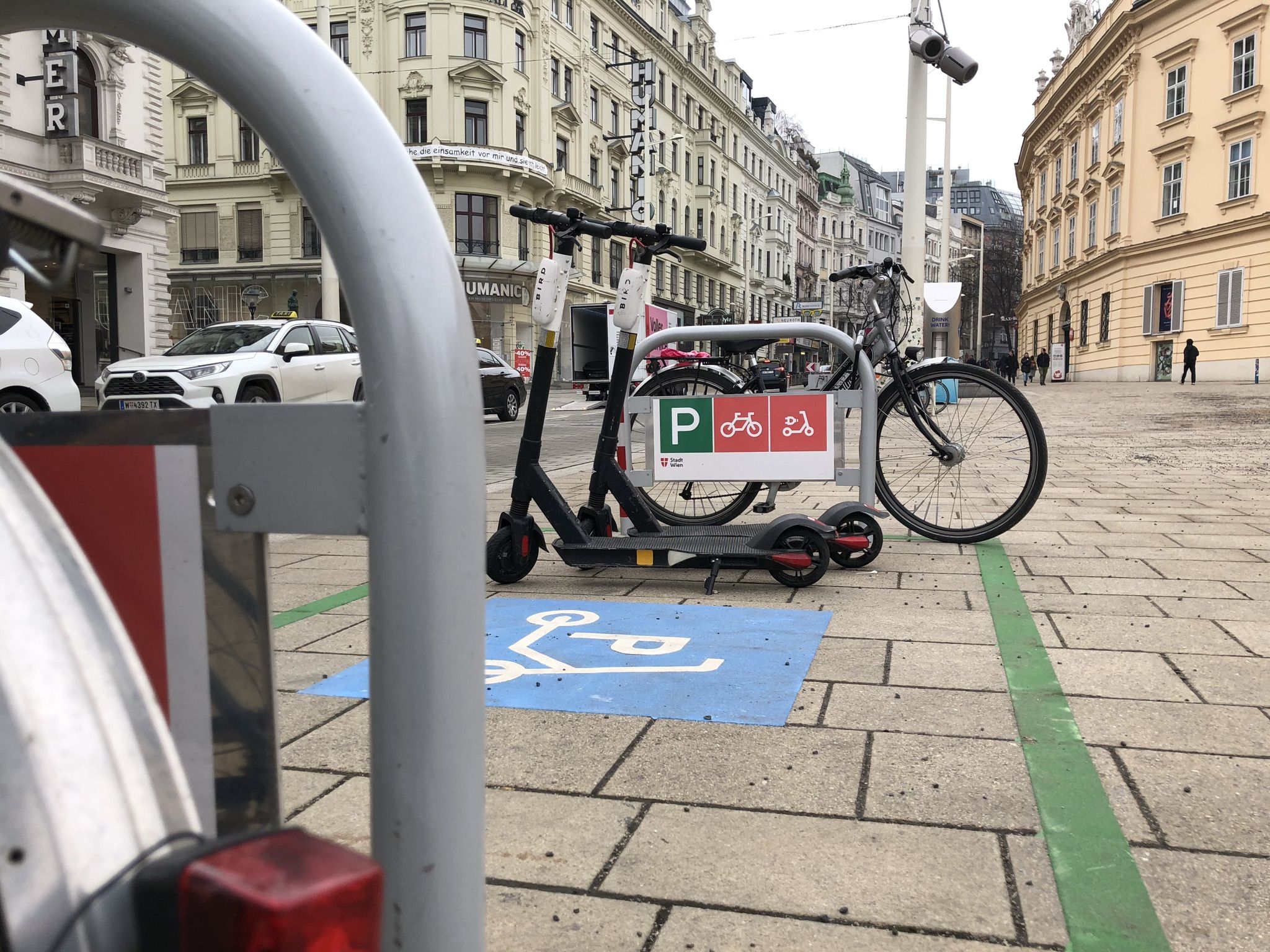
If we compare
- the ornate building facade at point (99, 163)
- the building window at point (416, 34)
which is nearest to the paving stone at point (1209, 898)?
the ornate building facade at point (99, 163)

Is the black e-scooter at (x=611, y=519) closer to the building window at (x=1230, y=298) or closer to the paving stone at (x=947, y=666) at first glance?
the paving stone at (x=947, y=666)

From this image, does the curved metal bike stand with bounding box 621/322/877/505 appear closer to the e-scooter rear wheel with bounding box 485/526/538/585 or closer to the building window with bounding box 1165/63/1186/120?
the e-scooter rear wheel with bounding box 485/526/538/585

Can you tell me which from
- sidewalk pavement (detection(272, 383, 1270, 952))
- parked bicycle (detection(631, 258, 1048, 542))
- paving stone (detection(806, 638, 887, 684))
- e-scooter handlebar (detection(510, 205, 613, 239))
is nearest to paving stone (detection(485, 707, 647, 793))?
sidewalk pavement (detection(272, 383, 1270, 952))

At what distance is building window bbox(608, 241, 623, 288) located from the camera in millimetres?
47938

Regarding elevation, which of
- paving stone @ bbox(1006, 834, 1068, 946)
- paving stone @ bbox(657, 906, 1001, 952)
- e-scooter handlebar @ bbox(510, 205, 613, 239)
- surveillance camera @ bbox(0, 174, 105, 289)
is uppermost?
e-scooter handlebar @ bbox(510, 205, 613, 239)

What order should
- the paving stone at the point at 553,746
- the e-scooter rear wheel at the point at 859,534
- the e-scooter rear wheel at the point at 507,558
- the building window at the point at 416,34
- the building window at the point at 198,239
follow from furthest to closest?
the building window at the point at 198,239 < the building window at the point at 416,34 < the e-scooter rear wheel at the point at 859,534 < the e-scooter rear wheel at the point at 507,558 < the paving stone at the point at 553,746

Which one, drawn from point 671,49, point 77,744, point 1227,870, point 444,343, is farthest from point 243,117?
point 671,49

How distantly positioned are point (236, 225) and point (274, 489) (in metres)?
42.3

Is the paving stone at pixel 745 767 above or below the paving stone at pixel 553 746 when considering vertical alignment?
above

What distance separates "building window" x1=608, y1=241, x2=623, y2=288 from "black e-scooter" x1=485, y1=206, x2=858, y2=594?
43066mm

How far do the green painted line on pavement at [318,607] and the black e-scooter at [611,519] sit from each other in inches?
21.9

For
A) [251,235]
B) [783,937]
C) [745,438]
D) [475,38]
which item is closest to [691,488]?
[745,438]

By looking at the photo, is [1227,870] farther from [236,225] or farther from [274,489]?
[236,225]

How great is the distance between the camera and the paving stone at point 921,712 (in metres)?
2.76
